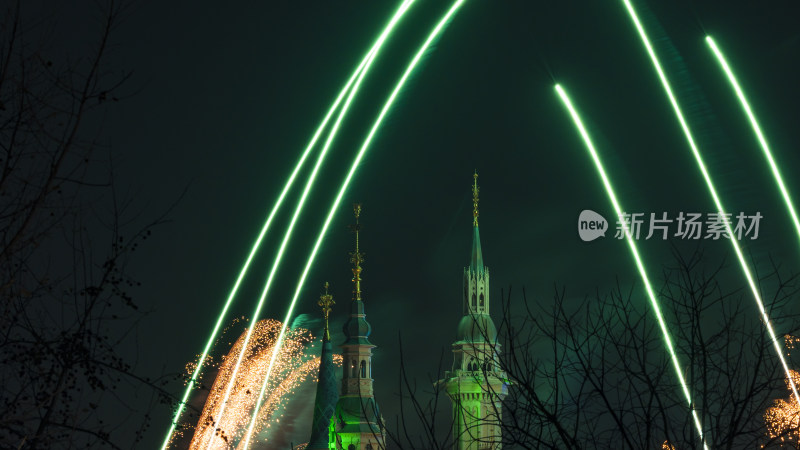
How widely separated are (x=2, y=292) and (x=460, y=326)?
138m

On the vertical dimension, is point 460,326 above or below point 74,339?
above

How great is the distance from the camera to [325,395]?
141 m

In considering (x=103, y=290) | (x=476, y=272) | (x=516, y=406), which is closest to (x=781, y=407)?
(x=516, y=406)

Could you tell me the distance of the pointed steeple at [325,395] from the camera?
13538cm

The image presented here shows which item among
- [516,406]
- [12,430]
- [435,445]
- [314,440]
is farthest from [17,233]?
[314,440]

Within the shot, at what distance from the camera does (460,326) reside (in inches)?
5876

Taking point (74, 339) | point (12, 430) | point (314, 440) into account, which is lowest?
point (12, 430)

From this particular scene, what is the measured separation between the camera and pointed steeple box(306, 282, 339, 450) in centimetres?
13538

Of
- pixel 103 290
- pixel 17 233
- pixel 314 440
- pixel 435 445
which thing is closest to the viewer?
pixel 17 233

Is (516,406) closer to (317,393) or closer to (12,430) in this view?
(12,430)

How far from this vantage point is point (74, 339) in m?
13.1

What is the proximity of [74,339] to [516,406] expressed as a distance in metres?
7.56

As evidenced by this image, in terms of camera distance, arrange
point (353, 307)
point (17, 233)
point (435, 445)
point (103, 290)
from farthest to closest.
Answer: point (353, 307), point (435, 445), point (103, 290), point (17, 233)

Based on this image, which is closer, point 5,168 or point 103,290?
point 5,168
